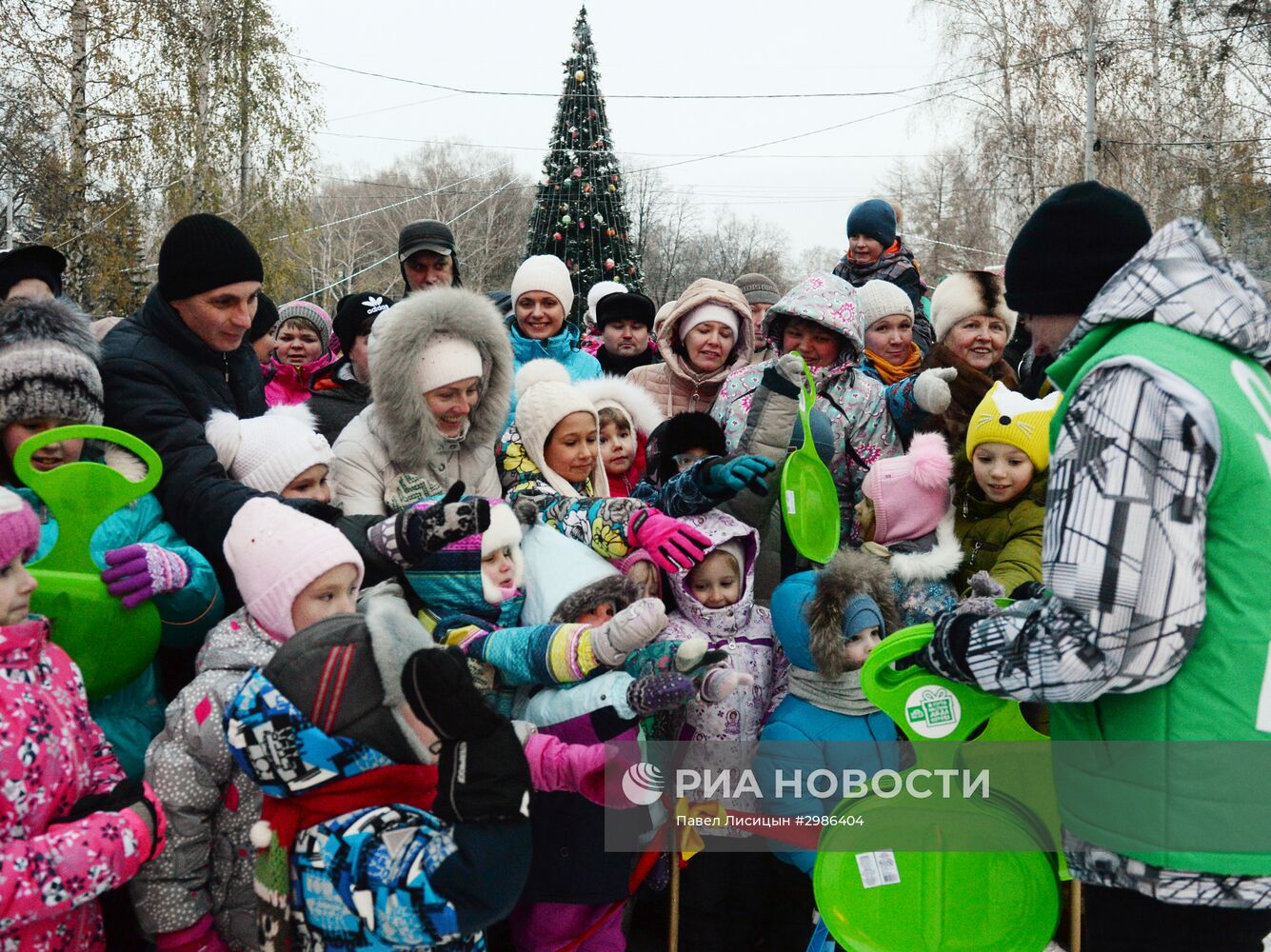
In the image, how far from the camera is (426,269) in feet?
14.9

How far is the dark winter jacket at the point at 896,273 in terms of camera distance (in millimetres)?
5262

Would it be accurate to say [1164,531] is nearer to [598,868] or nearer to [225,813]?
[598,868]

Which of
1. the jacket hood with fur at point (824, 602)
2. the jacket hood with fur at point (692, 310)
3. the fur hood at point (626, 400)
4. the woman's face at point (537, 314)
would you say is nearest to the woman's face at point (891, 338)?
the jacket hood with fur at point (692, 310)

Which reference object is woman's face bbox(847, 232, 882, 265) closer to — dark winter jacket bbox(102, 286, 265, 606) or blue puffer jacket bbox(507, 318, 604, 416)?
blue puffer jacket bbox(507, 318, 604, 416)

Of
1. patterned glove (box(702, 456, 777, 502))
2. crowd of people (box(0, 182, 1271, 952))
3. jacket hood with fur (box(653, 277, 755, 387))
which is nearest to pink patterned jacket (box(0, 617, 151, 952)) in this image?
crowd of people (box(0, 182, 1271, 952))

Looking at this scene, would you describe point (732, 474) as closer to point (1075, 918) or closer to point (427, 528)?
point (427, 528)

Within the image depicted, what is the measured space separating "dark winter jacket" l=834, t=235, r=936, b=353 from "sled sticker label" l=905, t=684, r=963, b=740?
334 centimetres

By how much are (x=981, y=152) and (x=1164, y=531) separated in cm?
2351

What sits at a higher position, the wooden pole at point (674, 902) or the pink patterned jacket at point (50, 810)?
the pink patterned jacket at point (50, 810)

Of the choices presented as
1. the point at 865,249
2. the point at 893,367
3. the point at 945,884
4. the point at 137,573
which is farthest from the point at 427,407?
the point at 865,249

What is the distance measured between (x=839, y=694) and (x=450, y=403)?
4.69 ft

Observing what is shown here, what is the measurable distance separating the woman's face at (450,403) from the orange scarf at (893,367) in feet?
5.90

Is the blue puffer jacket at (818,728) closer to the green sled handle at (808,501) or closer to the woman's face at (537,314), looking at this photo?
the green sled handle at (808,501)

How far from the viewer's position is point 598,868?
8.68 feet
